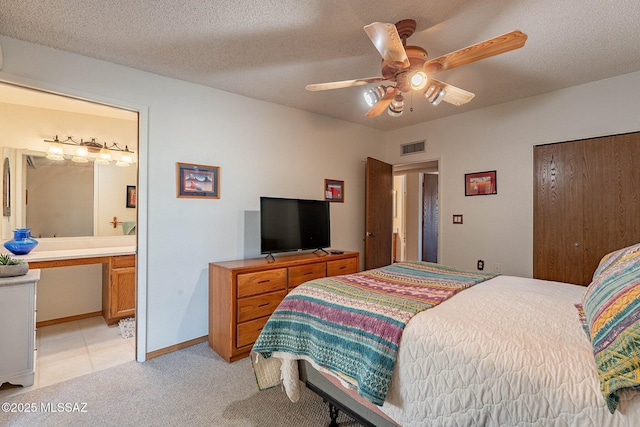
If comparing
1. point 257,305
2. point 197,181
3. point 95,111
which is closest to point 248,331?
point 257,305

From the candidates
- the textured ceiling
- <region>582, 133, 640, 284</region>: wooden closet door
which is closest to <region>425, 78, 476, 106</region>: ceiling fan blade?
the textured ceiling

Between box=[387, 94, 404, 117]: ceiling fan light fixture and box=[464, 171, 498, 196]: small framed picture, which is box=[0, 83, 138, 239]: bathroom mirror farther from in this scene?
box=[464, 171, 498, 196]: small framed picture

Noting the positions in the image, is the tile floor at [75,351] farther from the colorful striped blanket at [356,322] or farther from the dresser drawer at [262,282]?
the colorful striped blanket at [356,322]

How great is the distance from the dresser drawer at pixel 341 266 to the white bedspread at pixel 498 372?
184cm

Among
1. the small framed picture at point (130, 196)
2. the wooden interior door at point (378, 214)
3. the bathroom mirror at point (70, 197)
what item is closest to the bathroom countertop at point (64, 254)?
the bathroom mirror at point (70, 197)

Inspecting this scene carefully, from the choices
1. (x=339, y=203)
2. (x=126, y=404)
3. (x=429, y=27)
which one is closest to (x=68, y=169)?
(x=126, y=404)

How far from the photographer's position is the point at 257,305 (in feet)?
8.81

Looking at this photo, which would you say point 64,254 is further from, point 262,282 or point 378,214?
point 378,214

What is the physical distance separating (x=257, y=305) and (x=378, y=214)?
2.28 metres

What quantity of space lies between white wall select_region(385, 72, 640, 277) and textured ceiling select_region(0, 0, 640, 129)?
24 centimetres

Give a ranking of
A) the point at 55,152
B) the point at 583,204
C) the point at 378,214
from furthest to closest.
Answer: the point at 378,214 < the point at 55,152 < the point at 583,204

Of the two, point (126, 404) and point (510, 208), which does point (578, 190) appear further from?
point (126, 404)

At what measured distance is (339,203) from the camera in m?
4.13

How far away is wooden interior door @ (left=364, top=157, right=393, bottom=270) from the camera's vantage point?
4.09m
